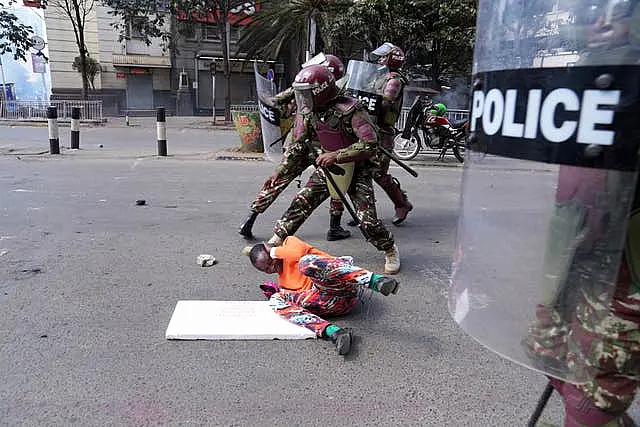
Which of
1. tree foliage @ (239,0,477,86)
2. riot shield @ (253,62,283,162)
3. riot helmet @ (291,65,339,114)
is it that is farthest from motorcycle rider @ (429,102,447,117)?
riot helmet @ (291,65,339,114)

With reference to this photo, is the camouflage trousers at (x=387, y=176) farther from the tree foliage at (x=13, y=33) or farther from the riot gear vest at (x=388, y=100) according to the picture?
the tree foliage at (x=13, y=33)

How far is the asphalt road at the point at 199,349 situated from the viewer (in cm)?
225

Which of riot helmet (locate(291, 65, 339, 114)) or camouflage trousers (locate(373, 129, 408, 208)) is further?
camouflage trousers (locate(373, 129, 408, 208))

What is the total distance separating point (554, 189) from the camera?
3.95 feet

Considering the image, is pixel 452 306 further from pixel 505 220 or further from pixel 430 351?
pixel 430 351

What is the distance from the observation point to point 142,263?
415cm

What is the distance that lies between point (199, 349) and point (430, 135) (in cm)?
913

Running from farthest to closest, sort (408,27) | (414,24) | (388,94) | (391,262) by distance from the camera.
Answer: (408,27) → (414,24) → (388,94) → (391,262)

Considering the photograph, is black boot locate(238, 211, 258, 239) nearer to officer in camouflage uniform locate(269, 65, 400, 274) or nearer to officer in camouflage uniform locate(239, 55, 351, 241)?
officer in camouflage uniform locate(239, 55, 351, 241)

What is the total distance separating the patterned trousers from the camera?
2.86m

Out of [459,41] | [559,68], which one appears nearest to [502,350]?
[559,68]

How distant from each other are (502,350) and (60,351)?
7.66ft

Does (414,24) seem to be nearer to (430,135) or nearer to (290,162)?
(430,135)

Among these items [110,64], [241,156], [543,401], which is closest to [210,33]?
[110,64]
